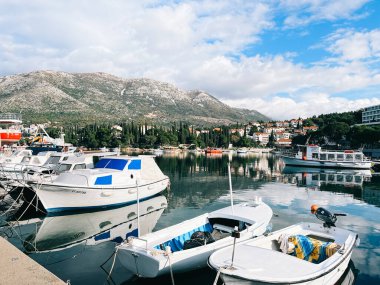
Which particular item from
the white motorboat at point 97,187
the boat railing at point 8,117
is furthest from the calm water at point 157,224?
the boat railing at point 8,117

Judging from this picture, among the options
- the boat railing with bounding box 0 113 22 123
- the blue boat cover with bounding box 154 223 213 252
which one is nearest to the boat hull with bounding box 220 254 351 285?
the blue boat cover with bounding box 154 223 213 252

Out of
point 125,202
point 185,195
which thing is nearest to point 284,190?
point 185,195

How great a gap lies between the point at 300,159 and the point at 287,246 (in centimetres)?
5494

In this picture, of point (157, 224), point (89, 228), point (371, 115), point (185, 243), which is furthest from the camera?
point (371, 115)

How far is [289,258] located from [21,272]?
7212mm

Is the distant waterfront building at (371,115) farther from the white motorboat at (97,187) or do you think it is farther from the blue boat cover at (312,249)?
the blue boat cover at (312,249)

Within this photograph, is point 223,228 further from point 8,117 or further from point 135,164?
point 8,117

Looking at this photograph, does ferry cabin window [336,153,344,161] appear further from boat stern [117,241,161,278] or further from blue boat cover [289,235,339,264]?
boat stern [117,241,161,278]

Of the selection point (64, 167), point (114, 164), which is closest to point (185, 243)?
point (114, 164)

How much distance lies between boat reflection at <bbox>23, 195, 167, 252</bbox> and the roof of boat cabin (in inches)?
148

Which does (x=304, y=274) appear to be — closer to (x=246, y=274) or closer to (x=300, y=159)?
(x=246, y=274)

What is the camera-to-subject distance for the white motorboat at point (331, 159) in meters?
56.0

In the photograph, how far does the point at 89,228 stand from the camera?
16.5m

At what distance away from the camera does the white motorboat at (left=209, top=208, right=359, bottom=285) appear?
7500mm
